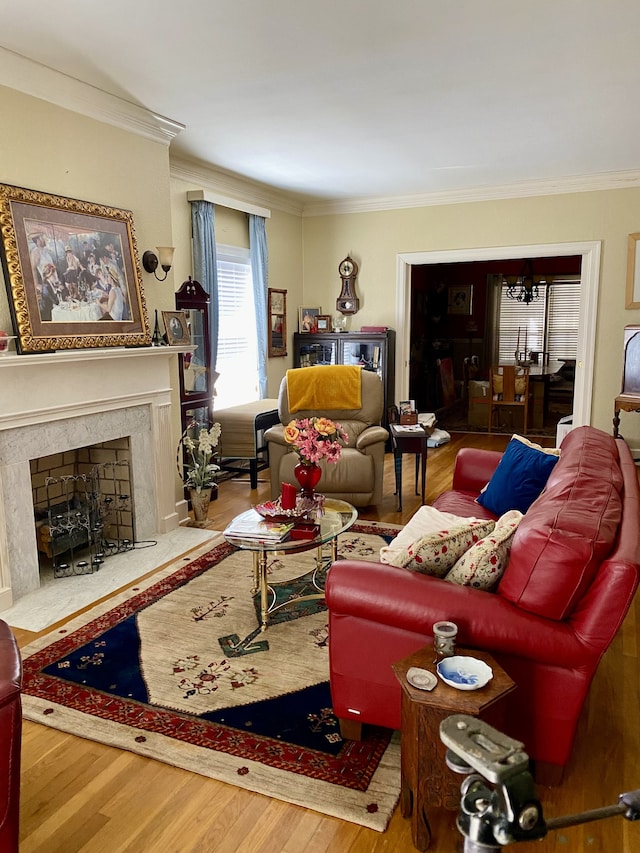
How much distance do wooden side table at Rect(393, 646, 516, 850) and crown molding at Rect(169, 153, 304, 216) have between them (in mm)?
4731

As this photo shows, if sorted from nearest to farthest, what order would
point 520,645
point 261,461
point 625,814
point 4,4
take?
point 625,814 < point 520,645 < point 4,4 < point 261,461

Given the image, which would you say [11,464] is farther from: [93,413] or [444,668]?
[444,668]

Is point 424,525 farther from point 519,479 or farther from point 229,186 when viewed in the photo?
point 229,186

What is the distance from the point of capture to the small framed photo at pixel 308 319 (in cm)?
741

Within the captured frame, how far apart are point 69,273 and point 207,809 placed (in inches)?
113

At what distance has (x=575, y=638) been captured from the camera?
1.83 metres

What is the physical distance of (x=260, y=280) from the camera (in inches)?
257

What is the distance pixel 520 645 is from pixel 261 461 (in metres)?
4.60

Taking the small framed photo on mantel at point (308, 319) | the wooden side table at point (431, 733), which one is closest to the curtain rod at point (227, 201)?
the small framed photo on mantel at point (308, 319)

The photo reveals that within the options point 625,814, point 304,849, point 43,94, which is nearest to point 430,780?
point 304,849

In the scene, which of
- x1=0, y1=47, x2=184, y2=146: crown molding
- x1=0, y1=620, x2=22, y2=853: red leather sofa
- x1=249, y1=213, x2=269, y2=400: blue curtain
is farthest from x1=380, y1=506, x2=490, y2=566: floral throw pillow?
x1=249, y1=213, x2=269, y2=400: blue curtain

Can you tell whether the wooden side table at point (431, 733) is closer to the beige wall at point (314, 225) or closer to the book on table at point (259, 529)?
the book on table at point (259, 529)

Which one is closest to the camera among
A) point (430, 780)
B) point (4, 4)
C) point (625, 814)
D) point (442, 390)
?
point (625, 814)

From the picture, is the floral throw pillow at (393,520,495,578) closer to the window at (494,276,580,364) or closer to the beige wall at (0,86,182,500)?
the beige wall at (0,86,182,500)
